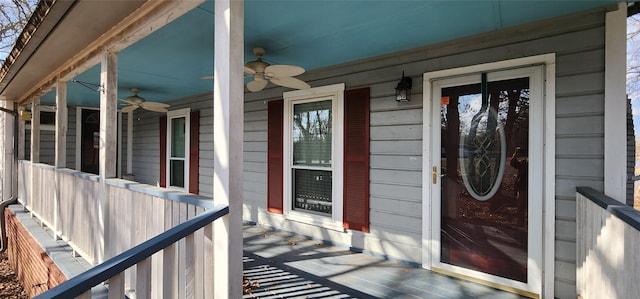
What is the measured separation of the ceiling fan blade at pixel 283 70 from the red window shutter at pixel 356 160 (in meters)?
0.96

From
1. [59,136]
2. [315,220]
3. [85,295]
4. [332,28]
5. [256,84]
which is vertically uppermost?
[332,28]

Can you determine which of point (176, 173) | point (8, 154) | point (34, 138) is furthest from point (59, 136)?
point (8, 154)

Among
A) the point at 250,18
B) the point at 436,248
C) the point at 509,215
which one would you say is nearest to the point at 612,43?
the point at 509,215

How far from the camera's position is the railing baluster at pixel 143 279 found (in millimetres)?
1306

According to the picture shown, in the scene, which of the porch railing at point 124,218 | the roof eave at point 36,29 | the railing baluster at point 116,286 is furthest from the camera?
the roof eave at point 36,29

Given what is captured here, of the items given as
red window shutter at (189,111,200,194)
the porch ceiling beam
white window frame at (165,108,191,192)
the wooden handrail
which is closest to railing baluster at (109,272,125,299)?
the wooden handrail

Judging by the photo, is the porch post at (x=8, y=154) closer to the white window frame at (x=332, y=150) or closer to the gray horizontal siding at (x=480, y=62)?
the gray horizontal siding at (x=480, y=62)

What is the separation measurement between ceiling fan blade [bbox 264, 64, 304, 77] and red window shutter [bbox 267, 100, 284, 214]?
56.3 inches

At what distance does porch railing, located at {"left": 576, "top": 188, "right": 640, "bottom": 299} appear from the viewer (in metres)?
1.38

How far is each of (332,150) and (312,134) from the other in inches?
17.4

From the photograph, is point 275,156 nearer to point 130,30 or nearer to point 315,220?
point 315,220

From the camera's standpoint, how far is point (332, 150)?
155 inches

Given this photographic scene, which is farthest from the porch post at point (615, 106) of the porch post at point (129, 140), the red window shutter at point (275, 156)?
the porch post at point (129, 140)

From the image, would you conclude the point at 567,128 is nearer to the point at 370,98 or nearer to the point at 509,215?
the point at 509,215
